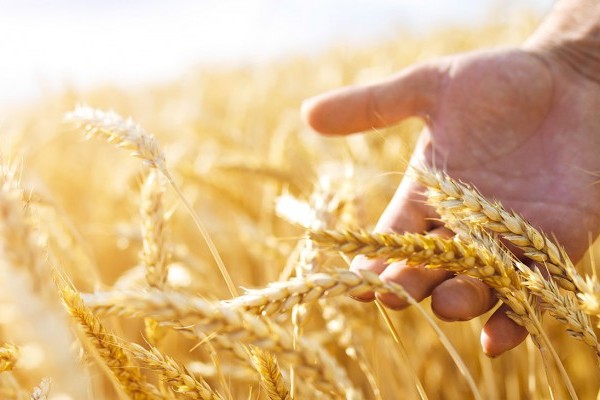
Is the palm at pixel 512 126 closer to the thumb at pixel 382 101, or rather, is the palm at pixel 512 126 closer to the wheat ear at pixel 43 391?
the thumb at pixel 382 101

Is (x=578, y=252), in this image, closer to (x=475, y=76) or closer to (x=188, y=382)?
(x=475, y=76)

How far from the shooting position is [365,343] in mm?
1754

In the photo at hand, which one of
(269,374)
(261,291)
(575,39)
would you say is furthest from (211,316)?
(575,39)

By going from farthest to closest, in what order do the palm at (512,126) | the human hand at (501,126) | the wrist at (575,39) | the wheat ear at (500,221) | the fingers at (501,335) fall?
the wrist at (575,39) < the palm at (512,126) < the human hand at (501,126) < the fingers at (501,335) < the wheat ear at (500,221)

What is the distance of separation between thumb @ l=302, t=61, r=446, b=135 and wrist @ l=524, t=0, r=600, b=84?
0.37 m

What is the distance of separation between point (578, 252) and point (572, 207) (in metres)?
0.12

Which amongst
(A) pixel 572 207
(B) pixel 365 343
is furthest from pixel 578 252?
(B) pixel 365 343

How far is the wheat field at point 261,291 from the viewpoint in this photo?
2.20 feet

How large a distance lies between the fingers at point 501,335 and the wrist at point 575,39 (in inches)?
40.6

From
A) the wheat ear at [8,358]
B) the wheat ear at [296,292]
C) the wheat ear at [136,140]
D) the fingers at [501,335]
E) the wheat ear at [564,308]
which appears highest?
the wheat ear at [136,140]

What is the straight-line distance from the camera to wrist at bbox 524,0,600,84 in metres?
1.66

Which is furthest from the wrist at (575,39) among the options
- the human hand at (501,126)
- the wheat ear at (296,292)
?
the wheat ear at (296,292)

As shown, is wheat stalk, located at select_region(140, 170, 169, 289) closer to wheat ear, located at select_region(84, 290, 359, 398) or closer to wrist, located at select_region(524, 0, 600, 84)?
wheat ear, located at select_region(84, 290, 359, 398)

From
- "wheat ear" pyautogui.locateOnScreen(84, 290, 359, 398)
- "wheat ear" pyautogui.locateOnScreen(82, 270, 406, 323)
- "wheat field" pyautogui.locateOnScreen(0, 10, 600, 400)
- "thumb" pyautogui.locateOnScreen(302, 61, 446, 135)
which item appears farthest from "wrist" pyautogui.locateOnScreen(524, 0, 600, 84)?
"wheat ear" pyautogui.locateOnScreen(84, 290, 359, 398)
